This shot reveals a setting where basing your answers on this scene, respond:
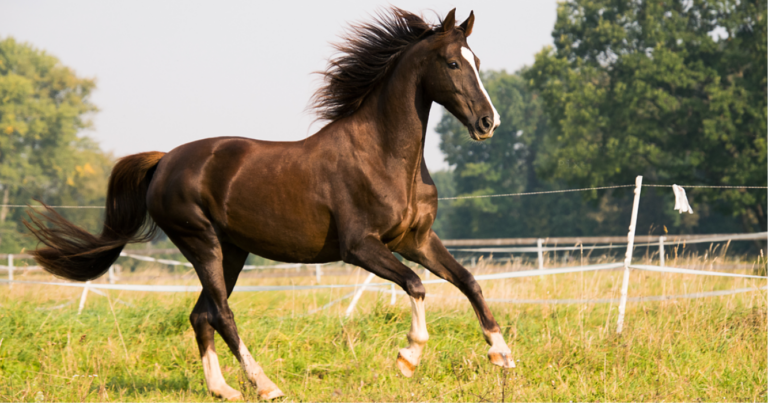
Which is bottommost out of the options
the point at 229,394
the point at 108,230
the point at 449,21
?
the point at 229,394

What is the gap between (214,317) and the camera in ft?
14.4

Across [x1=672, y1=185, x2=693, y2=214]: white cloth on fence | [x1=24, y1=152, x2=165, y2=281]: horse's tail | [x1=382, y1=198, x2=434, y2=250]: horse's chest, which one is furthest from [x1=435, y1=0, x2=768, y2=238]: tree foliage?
[x1=382, y1=198, x2=434, y2=250]: horse's chest

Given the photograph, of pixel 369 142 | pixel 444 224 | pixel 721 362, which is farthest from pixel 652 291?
pixel 444 224

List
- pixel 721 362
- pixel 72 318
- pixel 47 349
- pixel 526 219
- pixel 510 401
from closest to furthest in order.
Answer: pixel 510 401, pixel 721 362, pixel 47 349, pixel 72 318, pixel 526 219

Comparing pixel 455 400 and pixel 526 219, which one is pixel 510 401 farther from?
pixel 526 219

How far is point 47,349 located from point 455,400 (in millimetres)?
3623

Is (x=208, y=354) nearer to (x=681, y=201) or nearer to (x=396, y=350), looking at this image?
(x=396, y=350)

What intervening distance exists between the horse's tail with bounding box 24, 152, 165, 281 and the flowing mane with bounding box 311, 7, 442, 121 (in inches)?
64.8

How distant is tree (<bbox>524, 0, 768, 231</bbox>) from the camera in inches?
883

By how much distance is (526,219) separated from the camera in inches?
1550

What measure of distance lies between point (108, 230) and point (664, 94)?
23.0 metres

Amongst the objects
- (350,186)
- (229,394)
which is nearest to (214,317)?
(229,394)

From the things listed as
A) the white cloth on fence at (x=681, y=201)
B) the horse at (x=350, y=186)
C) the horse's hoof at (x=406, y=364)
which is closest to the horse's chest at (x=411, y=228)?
the horse at (x=350, y=186)

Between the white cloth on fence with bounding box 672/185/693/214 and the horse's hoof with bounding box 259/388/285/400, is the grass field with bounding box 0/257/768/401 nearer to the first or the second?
the horse's hoof with bounding box 259/388/285/400
